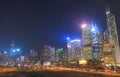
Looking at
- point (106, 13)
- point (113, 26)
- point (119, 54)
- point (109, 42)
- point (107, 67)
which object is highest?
point (106, 13)

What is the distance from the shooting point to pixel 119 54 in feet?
577

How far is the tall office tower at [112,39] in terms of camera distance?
169 m

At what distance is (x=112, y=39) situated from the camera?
6988 inches

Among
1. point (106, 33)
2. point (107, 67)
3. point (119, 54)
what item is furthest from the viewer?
point (106, 33)

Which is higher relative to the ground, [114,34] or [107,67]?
[114,34]

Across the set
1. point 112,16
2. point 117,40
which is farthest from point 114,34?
point 112,16

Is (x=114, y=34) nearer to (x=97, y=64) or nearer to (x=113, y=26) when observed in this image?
(x=113, y=26)

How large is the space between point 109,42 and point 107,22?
919 inches

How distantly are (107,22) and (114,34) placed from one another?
15166 mm

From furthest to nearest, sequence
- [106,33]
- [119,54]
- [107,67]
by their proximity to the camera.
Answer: [106,33] < [119,54] < [107,67]

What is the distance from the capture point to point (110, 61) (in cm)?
16675

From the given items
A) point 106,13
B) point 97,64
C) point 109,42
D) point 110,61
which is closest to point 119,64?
point 110,61

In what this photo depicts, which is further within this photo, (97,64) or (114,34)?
(97,64)

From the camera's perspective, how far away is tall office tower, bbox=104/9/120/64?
6637 inches
